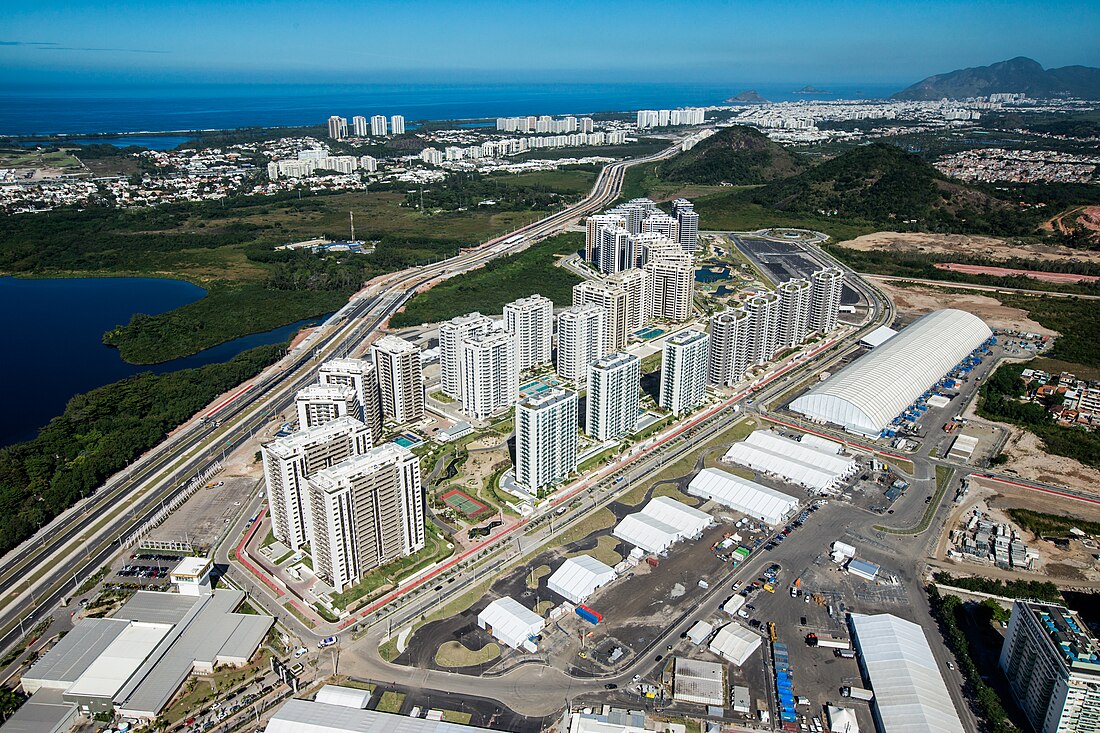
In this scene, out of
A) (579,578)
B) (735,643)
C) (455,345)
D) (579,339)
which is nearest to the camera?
(735,643)

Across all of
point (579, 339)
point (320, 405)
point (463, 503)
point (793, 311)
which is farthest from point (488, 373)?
point (793, 311)

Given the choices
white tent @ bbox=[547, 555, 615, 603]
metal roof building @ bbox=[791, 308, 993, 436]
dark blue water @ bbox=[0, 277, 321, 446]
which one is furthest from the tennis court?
dark blue water @ bbox=[0, 277, 321, 446]

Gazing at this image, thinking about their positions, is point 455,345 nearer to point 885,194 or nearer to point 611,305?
point 611,305

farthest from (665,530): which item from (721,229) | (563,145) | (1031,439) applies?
(563,145)

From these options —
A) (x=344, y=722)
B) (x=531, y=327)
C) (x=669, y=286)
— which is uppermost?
(x=669, y=286)

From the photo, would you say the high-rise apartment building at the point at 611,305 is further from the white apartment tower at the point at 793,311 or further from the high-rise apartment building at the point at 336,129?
the high-rise apartment building at the point at 336,129
